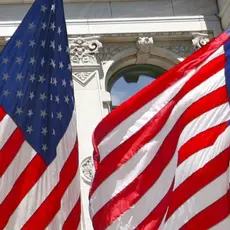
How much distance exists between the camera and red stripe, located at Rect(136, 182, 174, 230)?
8016 millimetres

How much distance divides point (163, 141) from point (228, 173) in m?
1.00

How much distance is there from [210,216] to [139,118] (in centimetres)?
172

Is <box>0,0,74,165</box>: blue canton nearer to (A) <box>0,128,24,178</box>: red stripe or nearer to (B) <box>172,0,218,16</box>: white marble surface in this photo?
(A) <box>0,128,24,178</box>: red stripe

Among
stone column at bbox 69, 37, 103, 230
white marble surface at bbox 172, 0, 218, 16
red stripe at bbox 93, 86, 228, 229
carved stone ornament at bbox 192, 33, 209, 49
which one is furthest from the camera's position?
white marble surface at bbox 172, 0, 218, 16

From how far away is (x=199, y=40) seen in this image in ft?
46.2

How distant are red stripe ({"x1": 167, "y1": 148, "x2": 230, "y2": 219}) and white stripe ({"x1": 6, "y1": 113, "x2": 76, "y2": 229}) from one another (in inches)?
64.6

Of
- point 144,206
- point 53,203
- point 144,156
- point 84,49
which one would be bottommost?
point 144,206

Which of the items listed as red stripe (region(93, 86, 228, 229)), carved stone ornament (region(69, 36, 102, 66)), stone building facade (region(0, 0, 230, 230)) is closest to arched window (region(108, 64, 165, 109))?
stone building facade (region(0, 0, 230, 230))

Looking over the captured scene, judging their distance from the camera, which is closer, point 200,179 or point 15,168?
point 200,179

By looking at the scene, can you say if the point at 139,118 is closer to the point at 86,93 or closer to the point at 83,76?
the point at 86,93

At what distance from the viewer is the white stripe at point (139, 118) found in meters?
8.58

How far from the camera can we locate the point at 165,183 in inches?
321

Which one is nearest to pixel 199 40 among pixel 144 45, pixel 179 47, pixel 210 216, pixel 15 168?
pixel 179 47

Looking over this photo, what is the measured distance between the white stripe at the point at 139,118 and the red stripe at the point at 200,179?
1.13 metres
